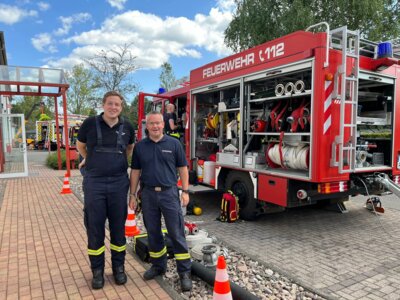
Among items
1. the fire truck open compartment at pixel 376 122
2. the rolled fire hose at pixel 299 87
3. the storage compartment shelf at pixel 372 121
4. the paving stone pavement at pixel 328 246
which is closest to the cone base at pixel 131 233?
the paving stone pavement at pixel 328 246

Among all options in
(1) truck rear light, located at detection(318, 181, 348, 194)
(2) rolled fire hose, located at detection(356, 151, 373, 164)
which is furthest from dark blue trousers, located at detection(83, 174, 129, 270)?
(2) rolled fire hose, located at detection(356, 151, 373, 164)

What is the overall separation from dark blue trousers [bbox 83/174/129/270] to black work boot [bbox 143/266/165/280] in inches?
11.1

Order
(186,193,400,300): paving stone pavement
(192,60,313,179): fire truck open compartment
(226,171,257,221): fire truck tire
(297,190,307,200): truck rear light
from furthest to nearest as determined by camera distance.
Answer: (226,171,257,221): fire truck tire < (192,60,313,179): fire truck open compartment < (297,190,307,200): truck rear light < (186,193,400,300): paving stone pavement

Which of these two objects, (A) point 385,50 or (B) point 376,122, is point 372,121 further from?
(A) point 385,50

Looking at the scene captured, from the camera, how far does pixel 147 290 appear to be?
318 cm

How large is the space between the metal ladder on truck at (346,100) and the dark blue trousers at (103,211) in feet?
8.99

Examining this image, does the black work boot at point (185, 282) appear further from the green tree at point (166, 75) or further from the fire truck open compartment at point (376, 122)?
the green tree at point (166, 75)

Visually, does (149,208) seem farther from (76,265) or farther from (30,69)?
(30,69)

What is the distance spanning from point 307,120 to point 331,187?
38.4 inches

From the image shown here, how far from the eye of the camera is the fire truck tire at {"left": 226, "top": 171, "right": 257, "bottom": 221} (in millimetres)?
5508

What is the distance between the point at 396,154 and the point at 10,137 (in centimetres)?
1323

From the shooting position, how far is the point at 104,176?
10.4ft

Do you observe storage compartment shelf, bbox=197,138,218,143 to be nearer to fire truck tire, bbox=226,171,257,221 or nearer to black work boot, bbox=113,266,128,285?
fire truck tire, bbox=226,171,257,221

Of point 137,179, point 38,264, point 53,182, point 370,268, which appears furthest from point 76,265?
point 53,182
